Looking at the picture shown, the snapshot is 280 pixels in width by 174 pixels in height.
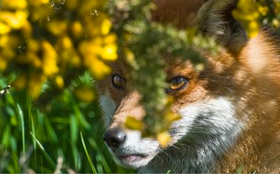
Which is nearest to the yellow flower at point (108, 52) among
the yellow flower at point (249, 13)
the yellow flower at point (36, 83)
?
the yellow flower at point (36, 83)

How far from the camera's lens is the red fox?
3705 mm

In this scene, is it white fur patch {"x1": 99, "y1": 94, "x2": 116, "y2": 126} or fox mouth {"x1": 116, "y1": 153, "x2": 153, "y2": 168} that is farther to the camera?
white fur patch {"x1": 99, "y1": 94, "x2": 116, "y2": 126}

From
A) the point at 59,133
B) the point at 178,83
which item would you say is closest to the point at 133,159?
the point at 178,83

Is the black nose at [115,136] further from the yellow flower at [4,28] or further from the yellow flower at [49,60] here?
the yellow flower at [4,28]

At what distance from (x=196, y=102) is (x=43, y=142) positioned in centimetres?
157

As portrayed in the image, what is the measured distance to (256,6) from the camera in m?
2.74

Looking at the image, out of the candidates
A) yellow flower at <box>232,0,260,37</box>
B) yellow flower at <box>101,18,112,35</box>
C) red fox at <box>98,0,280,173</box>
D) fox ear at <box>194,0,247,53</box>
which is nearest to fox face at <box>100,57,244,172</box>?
red fox at <box>98,0,280,173</box>

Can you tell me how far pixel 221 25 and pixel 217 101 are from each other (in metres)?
0.43

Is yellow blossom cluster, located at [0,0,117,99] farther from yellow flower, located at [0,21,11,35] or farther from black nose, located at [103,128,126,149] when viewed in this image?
black nose, located at [103,128,126,149]

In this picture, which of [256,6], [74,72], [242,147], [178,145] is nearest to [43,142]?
[178,145]

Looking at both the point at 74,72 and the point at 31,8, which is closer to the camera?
the point at 31,8

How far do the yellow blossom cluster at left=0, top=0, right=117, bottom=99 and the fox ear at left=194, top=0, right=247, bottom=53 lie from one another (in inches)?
55.3

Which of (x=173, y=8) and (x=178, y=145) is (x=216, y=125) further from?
(x=173, y=8)

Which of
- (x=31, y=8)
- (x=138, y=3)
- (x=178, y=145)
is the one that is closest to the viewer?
(x=31, y=8)
